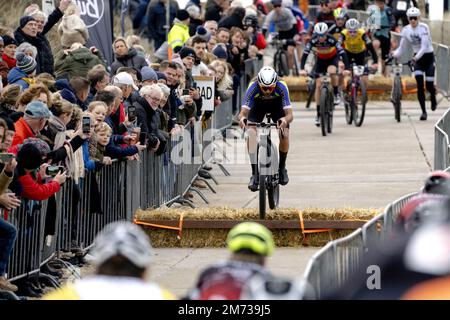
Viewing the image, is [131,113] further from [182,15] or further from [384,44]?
[384,44]

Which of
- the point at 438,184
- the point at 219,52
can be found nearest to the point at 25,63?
the point at 438,184

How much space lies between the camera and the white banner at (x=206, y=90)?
21828 mm

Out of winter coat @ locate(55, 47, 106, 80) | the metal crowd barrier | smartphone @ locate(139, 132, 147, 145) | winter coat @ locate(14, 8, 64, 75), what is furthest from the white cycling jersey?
the metal crowd barrier

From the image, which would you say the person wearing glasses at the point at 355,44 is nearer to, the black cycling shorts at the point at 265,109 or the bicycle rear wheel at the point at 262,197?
the black cycling shorts at the point at 265,109

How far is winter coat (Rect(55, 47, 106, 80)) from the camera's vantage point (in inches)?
720

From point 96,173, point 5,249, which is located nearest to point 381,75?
point 96,173

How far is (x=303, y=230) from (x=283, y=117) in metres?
2.52

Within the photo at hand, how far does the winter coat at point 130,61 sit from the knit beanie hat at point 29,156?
25.9ft

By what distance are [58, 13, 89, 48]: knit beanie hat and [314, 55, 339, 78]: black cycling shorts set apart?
1017 cm

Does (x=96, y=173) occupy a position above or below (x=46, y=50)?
below

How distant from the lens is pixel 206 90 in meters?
21.8

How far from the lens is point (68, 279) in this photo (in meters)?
13.8

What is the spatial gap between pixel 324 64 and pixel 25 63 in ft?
45.5
